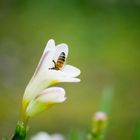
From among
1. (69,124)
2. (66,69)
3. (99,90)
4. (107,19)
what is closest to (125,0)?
(107,19)

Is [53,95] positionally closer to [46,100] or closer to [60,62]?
[46,100]

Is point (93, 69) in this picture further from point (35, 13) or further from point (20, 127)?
point (20, 127)

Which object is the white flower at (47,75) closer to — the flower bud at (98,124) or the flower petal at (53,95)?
the flower petal at (53,95)

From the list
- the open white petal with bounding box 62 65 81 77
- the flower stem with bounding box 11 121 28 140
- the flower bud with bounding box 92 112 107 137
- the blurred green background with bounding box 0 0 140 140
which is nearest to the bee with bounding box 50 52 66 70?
the open white petal with bounding box 62 65 81 77

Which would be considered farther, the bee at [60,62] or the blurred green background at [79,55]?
the blurred green background at [79,55]

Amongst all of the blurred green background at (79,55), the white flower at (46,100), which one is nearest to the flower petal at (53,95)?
the white flower at (46,100)

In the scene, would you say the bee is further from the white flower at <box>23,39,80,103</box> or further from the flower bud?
the flower bud
